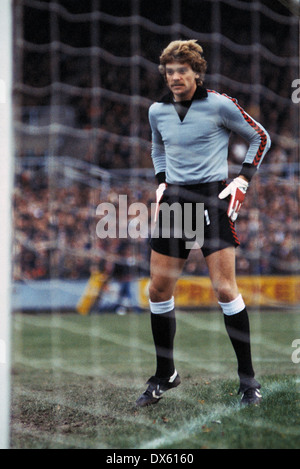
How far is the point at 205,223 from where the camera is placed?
3.09m

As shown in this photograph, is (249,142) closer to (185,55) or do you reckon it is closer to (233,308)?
(185,55)

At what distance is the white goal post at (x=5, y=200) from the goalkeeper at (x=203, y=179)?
1.16 metres

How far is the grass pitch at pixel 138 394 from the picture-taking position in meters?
2.46

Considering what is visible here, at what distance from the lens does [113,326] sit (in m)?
8.28

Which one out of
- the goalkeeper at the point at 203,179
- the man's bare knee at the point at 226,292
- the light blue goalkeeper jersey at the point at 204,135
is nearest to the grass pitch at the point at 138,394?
the goalkeeper at the point at 203,179

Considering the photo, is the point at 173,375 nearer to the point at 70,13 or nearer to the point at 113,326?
the point at 113,326

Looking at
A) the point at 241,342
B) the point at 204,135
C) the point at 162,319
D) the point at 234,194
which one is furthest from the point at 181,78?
the point at 241,342

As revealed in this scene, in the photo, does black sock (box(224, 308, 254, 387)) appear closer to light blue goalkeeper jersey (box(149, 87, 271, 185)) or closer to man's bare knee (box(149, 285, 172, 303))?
man's bare knee (box(149, 285, 172, 303))

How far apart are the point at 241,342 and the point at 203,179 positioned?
85 cm

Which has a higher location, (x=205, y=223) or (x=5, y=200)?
(x=5, y=200)

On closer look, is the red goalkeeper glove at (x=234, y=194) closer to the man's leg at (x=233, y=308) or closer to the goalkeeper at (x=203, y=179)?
the goalkeeper at (x=203, y=179)

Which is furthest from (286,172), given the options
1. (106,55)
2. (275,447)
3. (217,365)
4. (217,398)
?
(275,447)
